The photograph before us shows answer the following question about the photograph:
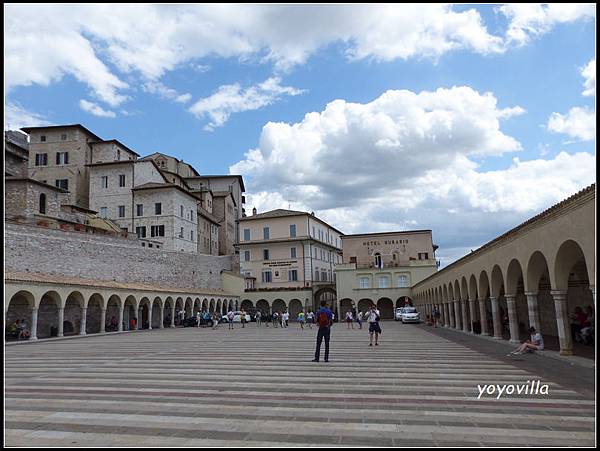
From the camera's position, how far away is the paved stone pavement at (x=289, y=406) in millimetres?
5520

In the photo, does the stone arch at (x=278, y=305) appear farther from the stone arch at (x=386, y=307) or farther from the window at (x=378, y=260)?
the window at (x=378, y=260)

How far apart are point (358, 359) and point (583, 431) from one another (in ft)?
25.9

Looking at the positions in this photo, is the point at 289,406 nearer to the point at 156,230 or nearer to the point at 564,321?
the point at 564,321

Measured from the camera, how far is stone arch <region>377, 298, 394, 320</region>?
54312mm

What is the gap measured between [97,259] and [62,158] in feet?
86.0

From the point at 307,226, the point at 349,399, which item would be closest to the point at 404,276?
the point at 307,226

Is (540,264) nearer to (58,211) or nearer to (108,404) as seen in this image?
(108,404)

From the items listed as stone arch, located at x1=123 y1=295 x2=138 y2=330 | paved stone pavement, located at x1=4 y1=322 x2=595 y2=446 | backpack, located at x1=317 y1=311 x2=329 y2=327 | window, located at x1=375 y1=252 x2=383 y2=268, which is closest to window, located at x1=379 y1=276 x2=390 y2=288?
window, located at x1=375 y1=252 x2=383 y2=268

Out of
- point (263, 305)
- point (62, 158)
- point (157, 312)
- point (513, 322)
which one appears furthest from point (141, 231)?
point (513, 322)

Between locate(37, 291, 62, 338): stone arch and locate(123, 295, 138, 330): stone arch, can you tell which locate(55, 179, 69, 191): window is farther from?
locate(37, 291, 62, 338): stone arch

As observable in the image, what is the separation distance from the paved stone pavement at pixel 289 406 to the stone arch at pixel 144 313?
25.2 metres

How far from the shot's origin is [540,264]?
1545 cm

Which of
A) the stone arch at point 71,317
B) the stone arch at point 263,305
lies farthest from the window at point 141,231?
the stone arch at point 71,317

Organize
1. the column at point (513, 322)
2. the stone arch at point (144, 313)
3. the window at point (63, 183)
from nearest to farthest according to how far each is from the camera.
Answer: the column at point (513, 322) < the stone arch at point (144, 313) < the window at point (63, 183)
